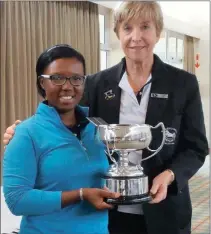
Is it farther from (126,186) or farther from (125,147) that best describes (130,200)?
(125,147)

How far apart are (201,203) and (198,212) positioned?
0.29m

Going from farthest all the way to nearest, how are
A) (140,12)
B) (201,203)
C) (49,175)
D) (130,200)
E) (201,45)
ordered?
(201,203)
(201,45)
(140,12)
(130,200)
(49,175)

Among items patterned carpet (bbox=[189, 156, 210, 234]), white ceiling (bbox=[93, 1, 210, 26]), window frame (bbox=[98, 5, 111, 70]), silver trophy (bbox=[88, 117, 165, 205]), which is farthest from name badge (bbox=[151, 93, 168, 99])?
window frame (bbox=[98, 5, 111, 70])

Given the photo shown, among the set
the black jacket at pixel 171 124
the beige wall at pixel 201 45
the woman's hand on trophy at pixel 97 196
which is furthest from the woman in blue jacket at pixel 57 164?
the beige wall at pixel 201 45

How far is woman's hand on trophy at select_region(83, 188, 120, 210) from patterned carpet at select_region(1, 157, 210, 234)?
1229 mm

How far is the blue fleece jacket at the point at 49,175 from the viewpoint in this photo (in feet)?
3.09

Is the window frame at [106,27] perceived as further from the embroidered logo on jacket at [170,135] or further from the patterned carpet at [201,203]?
the embroidered logo on jacket at [170,135]

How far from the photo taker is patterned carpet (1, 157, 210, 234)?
7.52 ft

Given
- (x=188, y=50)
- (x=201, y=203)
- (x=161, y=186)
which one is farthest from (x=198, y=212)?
(x=161, y=186)

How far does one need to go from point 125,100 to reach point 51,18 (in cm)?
303

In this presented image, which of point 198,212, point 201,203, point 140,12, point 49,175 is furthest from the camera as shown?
point 201,203

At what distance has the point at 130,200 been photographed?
42.5 inches

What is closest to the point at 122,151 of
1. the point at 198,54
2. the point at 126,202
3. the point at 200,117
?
the point at 126,202

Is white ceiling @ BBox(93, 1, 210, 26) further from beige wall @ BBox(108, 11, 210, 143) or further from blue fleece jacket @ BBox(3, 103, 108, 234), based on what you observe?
blue fleece jacket @ BBox(3, 103, 108, 234)
